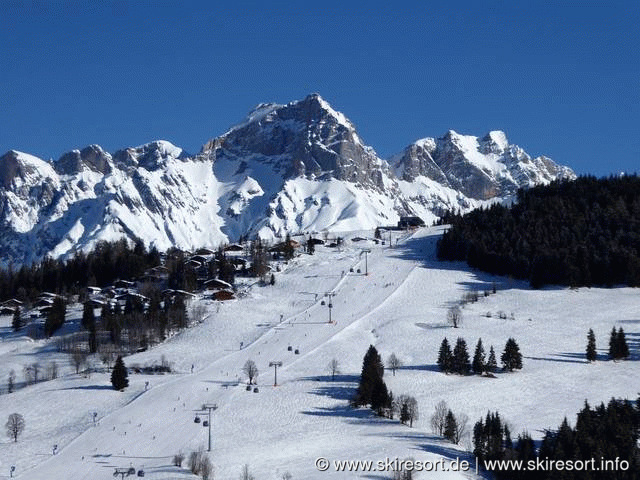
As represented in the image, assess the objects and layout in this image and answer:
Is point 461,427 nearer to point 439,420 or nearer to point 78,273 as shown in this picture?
point 439,420

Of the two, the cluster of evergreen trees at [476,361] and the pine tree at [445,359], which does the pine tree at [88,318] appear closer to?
the pine tree at [445,359]

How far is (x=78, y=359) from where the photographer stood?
10238 centimetres

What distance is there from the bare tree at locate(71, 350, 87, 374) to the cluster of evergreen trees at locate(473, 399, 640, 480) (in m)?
52.7

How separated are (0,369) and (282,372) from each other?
110 ft

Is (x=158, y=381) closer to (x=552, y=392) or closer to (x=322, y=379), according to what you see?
(x=322, y=379)

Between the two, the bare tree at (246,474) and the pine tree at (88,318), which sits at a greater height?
the pine tree at (88,318)

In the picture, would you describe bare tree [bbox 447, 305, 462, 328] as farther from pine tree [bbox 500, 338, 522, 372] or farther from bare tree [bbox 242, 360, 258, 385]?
bare tree [bbox 242, 360, 258, 385]

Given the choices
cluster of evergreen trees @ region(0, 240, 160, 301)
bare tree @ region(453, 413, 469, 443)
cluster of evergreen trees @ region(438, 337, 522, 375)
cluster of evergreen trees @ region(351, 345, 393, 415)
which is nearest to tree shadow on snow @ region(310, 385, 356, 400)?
cluster of evergreen trees @ region(351, 345, 393, 415)

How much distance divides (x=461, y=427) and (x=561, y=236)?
84.9 m

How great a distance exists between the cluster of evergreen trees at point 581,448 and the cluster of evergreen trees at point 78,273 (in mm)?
102707

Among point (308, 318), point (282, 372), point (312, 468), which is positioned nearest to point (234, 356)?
point (282, 372)

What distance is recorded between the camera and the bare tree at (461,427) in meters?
66.4

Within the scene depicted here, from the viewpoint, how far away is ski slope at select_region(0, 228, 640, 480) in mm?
64938

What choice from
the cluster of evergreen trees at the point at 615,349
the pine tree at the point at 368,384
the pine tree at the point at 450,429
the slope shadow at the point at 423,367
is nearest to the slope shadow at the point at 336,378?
the slope shadow at the point at 423,367
